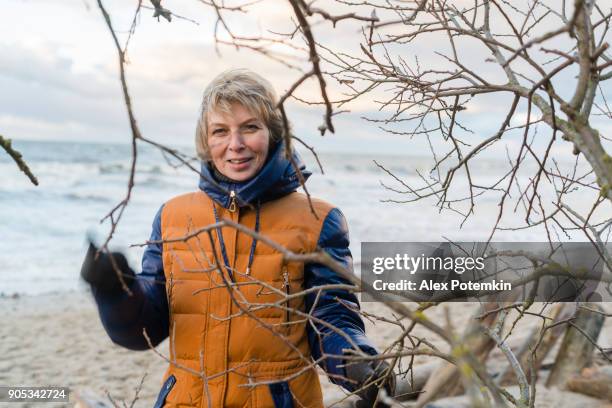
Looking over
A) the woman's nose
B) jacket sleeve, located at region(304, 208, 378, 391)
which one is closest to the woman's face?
the woman's nose

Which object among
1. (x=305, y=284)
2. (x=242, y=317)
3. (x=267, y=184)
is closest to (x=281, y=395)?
(x=242, y=317)

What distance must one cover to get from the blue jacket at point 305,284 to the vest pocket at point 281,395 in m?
0.17

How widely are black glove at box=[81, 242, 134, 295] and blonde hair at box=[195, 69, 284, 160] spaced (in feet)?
2.06

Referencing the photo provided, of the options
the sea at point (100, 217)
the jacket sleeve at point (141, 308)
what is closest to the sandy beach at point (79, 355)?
the sea at point (100, 217)

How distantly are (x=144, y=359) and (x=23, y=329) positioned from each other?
7.50 ft

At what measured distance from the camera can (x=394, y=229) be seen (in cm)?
1648

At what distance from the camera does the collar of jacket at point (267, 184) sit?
7.69ft

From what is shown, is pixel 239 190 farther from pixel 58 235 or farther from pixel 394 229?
pixel 394 229

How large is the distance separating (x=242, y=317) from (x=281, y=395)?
32cm

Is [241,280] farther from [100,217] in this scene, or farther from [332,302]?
[100,217]

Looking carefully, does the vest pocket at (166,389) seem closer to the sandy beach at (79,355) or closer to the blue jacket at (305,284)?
the blue jacket at (305,284)

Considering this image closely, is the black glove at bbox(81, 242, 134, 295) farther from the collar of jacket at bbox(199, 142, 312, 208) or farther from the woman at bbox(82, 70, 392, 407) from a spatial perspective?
the collar of jacket at bbox(199, 142, 312, 208)

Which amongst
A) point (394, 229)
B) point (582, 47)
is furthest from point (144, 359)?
point (394, 229)

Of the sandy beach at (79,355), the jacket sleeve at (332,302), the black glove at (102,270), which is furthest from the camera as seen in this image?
the sandy beach at (79,355)
